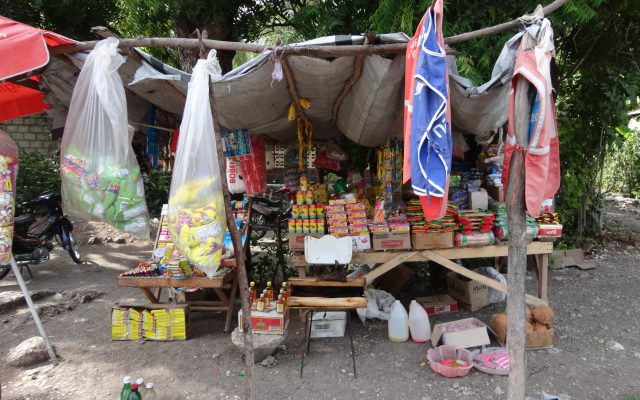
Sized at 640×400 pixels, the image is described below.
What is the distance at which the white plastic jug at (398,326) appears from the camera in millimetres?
4164

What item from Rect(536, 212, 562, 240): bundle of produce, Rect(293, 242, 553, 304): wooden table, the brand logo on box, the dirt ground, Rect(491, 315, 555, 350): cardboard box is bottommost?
the dirt ground

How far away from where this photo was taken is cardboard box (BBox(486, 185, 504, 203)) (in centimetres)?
473

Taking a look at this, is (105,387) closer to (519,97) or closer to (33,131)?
(519,97)

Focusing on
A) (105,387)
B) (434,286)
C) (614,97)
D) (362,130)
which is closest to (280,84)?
(362,130)

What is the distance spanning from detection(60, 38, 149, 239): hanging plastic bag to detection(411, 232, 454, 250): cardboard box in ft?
8.56

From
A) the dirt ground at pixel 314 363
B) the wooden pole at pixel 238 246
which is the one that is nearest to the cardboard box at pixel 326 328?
the dirt ground at pixel 314 363

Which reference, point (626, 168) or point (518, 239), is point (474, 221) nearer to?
point (518, 239)

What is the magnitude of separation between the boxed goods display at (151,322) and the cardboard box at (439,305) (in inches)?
102

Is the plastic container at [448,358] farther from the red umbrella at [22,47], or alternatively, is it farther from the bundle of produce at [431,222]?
the red umbrella at [22,47]

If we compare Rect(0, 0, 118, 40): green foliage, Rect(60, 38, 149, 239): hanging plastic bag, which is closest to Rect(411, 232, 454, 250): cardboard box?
Rect(60, 38, 149, 239): hanging plastic bag

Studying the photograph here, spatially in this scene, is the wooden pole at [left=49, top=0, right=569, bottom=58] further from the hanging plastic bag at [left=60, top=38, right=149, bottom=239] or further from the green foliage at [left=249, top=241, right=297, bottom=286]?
the green foliage at [left=249, top=241, right=297, bottom=286]

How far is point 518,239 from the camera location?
2.47 metres

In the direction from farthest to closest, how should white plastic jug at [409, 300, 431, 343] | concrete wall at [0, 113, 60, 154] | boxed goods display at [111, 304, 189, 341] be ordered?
concrete wall at [0, 113, 60, 154] → boxed goods display at [111, 304, 189, 341] → white plastic jug at [409, 300, 431, 343]

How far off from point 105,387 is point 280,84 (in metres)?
2.84
